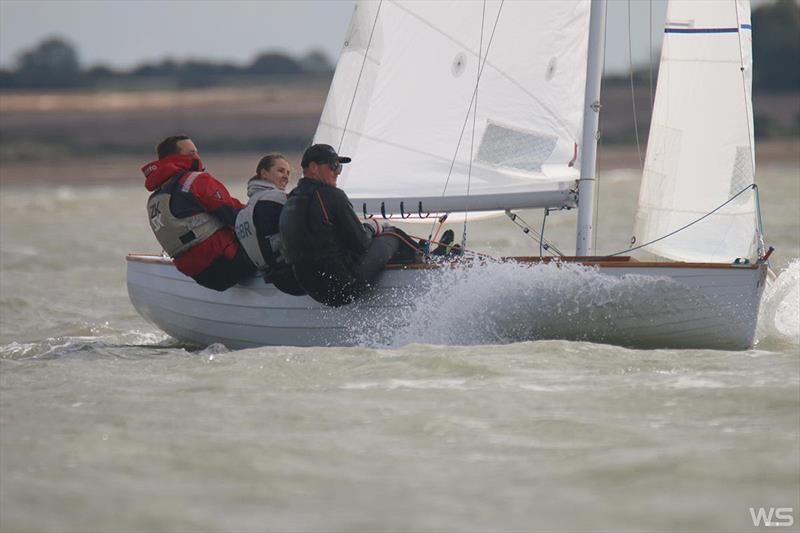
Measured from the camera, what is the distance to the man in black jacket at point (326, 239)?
693cm

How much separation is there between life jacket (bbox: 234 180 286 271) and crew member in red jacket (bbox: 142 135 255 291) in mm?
139

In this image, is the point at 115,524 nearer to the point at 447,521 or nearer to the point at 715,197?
the point at 447,521

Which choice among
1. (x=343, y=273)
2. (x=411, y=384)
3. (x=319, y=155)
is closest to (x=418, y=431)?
(x=411, y=384)

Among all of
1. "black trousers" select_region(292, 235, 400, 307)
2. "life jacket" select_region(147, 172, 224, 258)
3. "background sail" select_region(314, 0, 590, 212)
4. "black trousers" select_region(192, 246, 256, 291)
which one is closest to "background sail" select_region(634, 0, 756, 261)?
"background sail" select_region(314, 0, 590, 212)

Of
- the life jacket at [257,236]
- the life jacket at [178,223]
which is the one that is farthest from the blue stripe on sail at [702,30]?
the life jacket at [178,223]

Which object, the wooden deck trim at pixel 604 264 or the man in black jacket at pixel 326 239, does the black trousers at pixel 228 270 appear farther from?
the wooden deck trim at pixel 604 264

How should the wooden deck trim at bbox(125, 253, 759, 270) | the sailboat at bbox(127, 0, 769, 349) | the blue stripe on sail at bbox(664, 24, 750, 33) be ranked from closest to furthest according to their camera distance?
the wooden deck trim at bbox(125, 253, 759, 270)
the sailboat at bbox(127, 0, 769, 349)
the blue stripe on sail at bbox(664, 24, 750, 33)

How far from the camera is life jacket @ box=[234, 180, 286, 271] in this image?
721 centimetres

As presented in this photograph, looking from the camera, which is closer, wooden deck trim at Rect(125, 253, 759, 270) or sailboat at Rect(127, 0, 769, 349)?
wooden deck trim at Rect(125, 253, 759, 270)

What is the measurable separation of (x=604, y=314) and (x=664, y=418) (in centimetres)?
130

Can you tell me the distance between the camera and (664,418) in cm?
565

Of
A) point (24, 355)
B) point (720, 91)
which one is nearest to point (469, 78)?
point (720, 91)

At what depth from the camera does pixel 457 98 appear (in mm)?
8102

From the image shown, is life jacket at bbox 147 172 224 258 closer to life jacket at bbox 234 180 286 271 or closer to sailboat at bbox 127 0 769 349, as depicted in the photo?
life jacket at bbox 234 180 286 271
